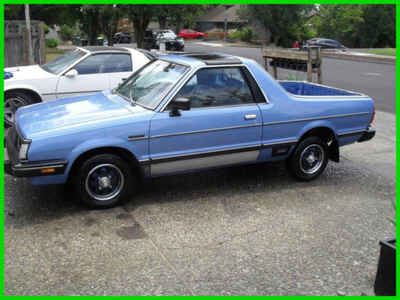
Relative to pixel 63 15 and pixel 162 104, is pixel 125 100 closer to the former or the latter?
pixel 162 104

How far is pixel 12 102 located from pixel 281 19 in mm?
55594

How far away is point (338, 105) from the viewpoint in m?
6.38

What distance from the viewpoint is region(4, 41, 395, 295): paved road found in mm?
3961

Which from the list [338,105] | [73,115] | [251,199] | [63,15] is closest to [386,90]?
[338,105]

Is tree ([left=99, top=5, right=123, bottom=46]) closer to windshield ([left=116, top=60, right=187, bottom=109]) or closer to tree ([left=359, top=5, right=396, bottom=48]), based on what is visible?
windshield ([left=116, top=60, right=187, bottom=109])

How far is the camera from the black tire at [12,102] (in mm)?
8539

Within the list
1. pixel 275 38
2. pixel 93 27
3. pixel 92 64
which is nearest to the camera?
pixel 92 64

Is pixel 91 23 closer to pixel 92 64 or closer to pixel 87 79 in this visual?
pixel 92 64

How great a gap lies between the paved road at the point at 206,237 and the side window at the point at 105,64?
134 inches

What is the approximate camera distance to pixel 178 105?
518 cm

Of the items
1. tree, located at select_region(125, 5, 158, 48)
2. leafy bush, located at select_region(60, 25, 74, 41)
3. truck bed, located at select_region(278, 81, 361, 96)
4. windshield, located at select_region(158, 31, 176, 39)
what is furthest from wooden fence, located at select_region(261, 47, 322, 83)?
leafy bush, located at select_region(60, 25, 74, 41)

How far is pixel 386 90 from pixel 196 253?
14.1 metres

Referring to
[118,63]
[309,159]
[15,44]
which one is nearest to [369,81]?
[118,63]

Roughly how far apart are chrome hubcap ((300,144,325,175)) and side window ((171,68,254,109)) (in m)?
1.13
